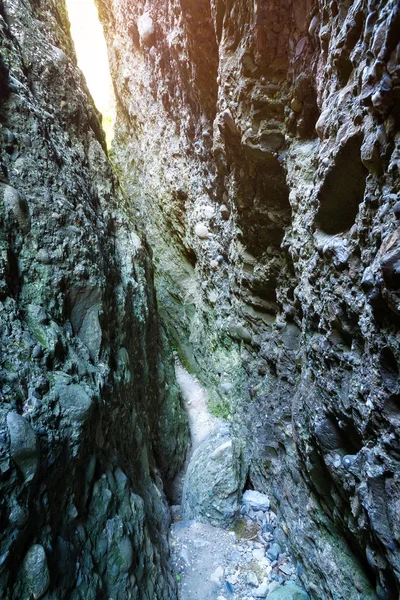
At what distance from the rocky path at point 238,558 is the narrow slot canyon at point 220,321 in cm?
2

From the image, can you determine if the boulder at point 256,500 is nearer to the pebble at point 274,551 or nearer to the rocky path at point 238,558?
the rocky path at point 238,558

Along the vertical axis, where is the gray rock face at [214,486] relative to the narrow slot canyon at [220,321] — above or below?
below

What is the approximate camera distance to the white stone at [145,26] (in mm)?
5656

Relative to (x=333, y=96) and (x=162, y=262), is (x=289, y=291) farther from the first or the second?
(x=162, y=262)

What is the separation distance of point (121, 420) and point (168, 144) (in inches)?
193

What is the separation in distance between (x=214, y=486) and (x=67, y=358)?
2.79 metres

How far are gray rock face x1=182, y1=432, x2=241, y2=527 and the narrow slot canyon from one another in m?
0.03

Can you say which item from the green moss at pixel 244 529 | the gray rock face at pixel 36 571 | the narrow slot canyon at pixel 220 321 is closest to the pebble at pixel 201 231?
the narrow slot canyon at pixel 220 321

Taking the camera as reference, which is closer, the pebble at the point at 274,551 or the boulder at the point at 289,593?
the boulder at the point at 289,593

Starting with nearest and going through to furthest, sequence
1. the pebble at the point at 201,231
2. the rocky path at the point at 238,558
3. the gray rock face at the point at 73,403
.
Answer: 1. the gray rock face at the point at 73,403
2. the rocky path at the point at 238,558
3. the pebble at the point at 201,231

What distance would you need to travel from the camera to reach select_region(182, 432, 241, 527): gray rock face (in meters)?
4.15

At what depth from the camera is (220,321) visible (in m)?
5.32

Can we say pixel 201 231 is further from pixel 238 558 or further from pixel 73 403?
pixel 238 558

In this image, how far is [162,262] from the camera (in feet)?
23.3
